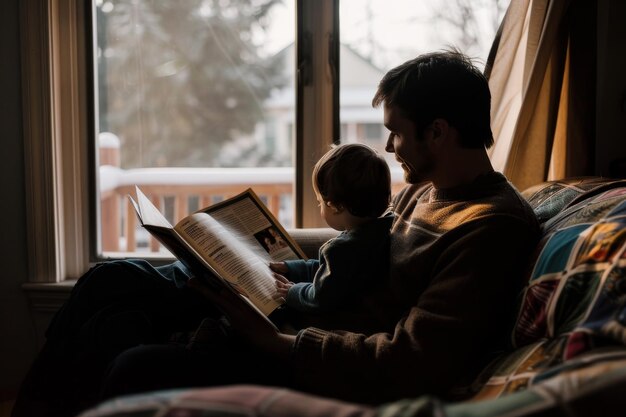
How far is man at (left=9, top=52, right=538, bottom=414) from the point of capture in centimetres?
121

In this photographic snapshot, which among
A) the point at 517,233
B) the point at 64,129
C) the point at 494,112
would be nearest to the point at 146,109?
the point at 64,129

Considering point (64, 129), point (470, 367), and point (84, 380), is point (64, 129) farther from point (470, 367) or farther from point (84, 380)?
point (470, 367)

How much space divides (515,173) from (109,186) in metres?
1.46

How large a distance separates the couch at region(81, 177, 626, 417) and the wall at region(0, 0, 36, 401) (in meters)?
1.73

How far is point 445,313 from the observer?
1208 mm

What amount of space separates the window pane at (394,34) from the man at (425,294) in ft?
3.06

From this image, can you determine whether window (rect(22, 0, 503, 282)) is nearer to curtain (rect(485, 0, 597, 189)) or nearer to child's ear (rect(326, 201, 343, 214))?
curtain (rect(485, 0, 597, 189))

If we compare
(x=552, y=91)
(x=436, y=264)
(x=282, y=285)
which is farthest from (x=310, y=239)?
(x=552, y=91)

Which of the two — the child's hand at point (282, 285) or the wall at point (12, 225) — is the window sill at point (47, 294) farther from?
the child's hand at point (282, 285)

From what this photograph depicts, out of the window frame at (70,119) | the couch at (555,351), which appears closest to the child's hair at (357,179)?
the couch at (555,351)

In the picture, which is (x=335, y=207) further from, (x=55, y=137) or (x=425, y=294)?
(x=55, y=137)

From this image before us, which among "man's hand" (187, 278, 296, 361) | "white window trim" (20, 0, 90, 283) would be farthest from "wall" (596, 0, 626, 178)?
"white window trim" (20, 0, 90, 283)

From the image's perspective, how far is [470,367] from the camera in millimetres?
1245

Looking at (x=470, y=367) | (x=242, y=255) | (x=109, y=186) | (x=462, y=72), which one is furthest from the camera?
(x=109, y=186)
